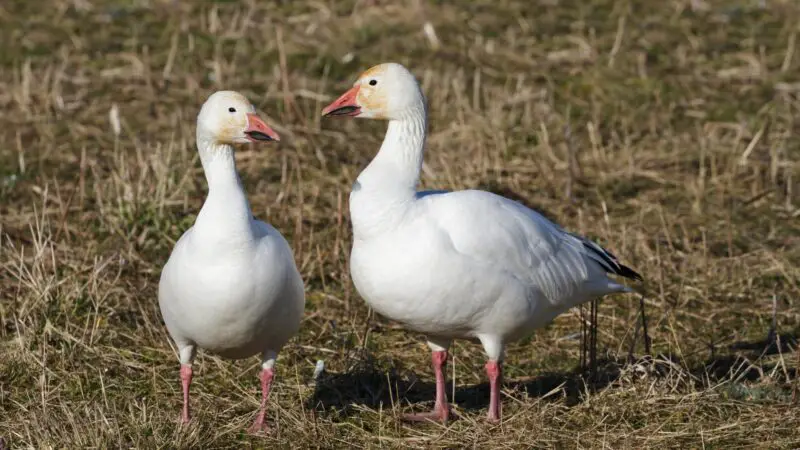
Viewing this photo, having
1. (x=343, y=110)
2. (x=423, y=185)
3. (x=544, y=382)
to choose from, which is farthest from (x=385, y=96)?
(x=423, y=185)

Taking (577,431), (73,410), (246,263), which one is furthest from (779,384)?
(73,410)

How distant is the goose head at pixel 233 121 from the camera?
5.40 meters

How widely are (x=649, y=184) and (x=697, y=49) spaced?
3.20 meters

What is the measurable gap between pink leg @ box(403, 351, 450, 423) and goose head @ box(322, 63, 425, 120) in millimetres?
1186

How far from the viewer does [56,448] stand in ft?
16.4

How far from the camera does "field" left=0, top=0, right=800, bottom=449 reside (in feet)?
18.7

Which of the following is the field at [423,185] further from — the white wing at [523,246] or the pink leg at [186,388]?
the white wing at [523,246]

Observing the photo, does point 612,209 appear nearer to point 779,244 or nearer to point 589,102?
point 779,244

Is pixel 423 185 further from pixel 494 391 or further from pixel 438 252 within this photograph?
pixel 438 252

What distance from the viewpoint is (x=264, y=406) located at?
218 inches

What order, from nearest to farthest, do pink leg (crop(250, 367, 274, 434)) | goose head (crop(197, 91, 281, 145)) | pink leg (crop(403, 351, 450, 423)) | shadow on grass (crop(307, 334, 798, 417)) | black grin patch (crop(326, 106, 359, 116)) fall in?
goose head (crop(197, 91, 281, 145)) < pink leg (crop(250, 367, 274, 434)) < black grin patch (crop(326, 106, 359, 116)) < pink leg (crop(403, 351, 450, 423)) < shadow on grass (crop(307, 334, 798, 417))

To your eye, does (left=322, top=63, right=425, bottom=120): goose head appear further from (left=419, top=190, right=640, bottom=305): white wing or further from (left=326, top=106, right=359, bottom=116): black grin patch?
(left=419, top=190, right=640, bottom=305): white wing

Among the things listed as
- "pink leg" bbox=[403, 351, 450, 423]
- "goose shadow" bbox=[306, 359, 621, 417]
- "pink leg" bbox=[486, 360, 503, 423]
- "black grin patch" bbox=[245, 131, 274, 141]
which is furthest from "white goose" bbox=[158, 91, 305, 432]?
"pink leg" bbox=[486, 360, 503, 423]

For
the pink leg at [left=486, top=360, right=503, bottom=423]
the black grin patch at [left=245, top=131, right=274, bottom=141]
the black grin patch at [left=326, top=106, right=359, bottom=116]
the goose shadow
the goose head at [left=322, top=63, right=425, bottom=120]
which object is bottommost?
the goose shadow
